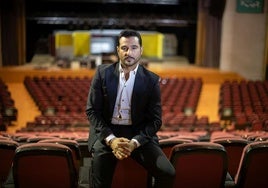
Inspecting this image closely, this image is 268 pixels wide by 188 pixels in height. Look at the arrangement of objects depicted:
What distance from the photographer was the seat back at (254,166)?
→ 9.02 feet

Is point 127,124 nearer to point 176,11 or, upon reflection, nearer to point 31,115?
point 31,115

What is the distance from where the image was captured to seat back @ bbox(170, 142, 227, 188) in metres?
2.63

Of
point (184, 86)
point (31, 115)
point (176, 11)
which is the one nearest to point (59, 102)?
point (31, 115)

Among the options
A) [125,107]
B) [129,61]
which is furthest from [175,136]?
[129,61]

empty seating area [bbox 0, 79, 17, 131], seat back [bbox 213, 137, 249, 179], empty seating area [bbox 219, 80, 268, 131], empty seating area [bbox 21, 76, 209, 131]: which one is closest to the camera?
seat back [bbox 213, 137, 249, 179]

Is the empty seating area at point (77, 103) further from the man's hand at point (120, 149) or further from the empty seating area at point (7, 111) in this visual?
the man's hand at point (120, 149)

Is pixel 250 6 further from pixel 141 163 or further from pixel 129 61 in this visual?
pixel 141 163

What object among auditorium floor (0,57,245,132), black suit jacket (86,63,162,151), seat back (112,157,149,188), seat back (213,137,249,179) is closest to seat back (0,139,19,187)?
black suit jacket (86,63,162,151)

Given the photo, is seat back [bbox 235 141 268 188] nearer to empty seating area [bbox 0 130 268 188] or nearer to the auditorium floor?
empty seating area [bbox 0 130 268 188]

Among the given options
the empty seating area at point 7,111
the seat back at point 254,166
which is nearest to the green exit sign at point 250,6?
the empty seating area at point 7,111

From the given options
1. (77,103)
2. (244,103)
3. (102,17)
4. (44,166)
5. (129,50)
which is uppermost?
(129,50)

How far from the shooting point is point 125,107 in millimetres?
2789

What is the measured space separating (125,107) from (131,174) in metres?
0.49

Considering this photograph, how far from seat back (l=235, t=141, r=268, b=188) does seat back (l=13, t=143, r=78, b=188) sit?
1.19 metres
